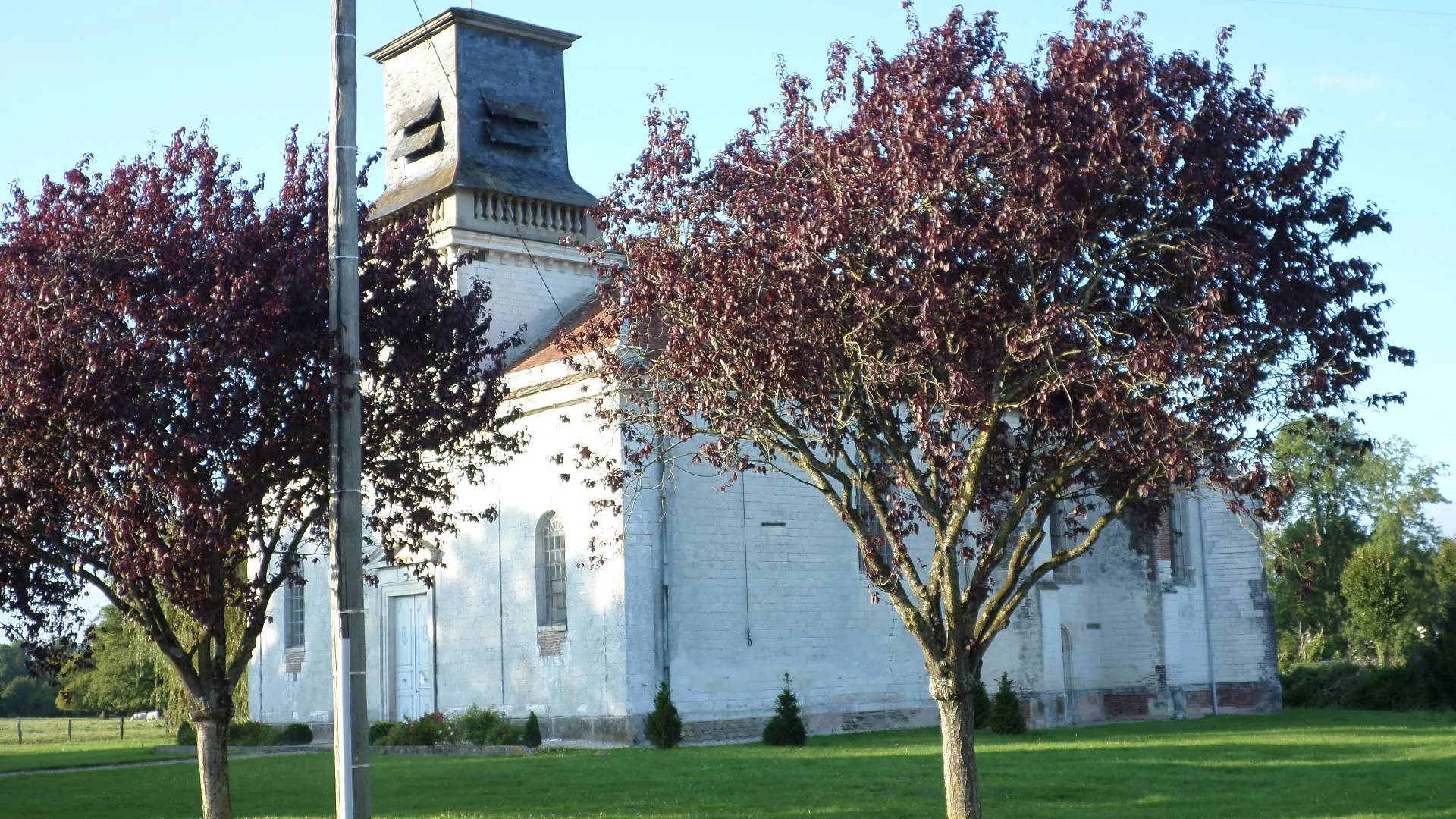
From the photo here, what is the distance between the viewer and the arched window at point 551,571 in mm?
27328

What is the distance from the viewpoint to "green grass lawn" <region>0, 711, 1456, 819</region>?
16.3 meters

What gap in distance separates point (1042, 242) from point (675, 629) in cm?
1645

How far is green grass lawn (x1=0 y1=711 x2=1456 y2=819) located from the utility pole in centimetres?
577

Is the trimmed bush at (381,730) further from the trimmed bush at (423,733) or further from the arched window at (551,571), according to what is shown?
the arched window at (551,571)

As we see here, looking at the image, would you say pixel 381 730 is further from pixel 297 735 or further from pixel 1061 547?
pixel 1061 547

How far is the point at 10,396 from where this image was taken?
11.9m

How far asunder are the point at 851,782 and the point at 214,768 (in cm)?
861

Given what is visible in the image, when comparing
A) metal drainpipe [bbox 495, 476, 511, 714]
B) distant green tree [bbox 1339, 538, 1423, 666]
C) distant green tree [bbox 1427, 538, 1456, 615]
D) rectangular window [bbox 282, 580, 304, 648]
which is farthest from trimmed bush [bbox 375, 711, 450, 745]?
distant green tree [bbox 1339, 538, 1423, 666]

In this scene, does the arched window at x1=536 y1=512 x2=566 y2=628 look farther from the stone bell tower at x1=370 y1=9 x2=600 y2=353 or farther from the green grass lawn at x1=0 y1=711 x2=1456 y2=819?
the stone bell tower at x1=370 y1=9 x2=600 y2=353

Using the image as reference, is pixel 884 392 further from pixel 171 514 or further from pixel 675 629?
pixel 675 629

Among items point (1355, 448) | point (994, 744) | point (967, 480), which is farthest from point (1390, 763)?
point (967, 480)

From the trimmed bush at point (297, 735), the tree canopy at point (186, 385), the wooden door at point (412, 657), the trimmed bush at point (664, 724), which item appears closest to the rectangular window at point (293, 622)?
the trimmed bush at point (297, 735)

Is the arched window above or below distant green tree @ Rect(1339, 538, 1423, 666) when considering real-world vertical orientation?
above

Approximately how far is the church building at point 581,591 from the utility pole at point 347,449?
11.6m
